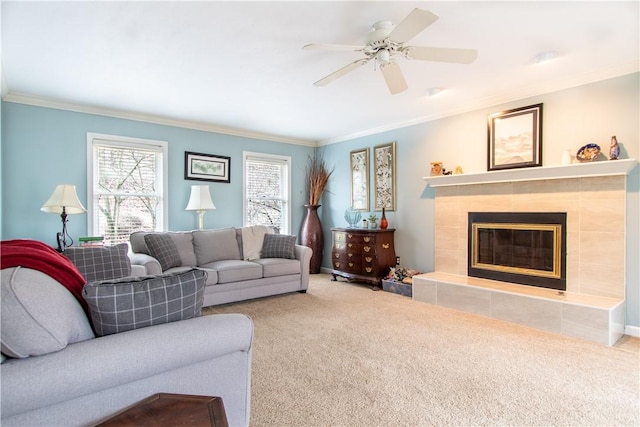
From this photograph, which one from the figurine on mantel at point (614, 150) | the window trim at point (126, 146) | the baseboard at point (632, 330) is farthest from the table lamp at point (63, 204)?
the baseboard at point (632, 330)

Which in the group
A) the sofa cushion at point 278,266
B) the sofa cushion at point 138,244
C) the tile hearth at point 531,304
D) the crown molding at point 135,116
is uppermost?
the crown molding at point 135,116

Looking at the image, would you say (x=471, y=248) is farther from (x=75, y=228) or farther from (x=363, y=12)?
(x=75, y=228)

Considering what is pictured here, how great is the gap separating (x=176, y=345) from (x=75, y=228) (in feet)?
12.5

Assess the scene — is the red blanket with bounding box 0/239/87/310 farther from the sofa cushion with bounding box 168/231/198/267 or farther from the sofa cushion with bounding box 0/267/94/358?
the sofa cushion with bounding box 168/231/198/267

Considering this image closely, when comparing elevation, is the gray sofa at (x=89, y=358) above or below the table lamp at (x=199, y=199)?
below

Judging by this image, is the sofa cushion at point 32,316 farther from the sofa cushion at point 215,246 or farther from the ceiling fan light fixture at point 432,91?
the ceiling fan light fixture at point 432,91

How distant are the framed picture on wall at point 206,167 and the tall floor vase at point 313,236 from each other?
5.03 ft

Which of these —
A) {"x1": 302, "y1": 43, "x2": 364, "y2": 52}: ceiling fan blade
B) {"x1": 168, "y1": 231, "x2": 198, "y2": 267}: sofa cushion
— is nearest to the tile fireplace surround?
{"x1": 302, "y1": 43, "x2": 364, "y2": 52}: ceiling fan blade

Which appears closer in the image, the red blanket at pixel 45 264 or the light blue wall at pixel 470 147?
the red blanket at pixel 45 264

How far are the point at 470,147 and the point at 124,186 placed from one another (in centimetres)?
451

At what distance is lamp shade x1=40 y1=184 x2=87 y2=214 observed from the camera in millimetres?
3500

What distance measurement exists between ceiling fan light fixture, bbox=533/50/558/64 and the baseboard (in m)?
A: 2.51

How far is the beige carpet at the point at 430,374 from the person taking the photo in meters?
1.83

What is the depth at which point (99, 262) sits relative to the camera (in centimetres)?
280
